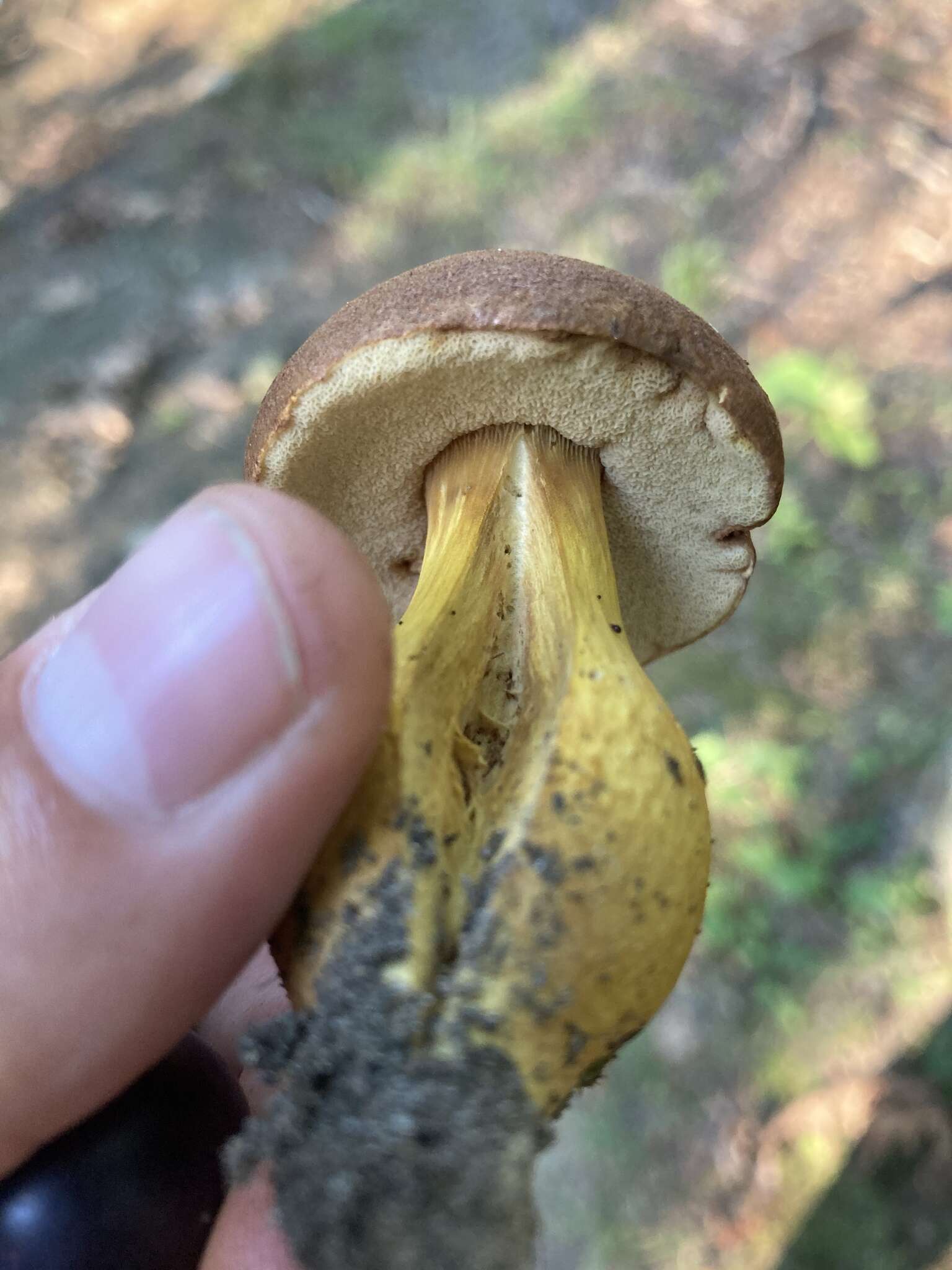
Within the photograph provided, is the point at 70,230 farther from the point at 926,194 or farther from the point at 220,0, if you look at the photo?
the point at 926,194

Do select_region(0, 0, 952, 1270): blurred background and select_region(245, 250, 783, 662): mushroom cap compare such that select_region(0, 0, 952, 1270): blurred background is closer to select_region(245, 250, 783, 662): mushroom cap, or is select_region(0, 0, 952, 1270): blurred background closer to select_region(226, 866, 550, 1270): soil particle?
select_region(245, 250, 783, 662): mushroom cap

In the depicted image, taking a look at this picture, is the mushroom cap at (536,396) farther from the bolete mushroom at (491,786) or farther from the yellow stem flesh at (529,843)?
Result: the yellow stem flesh at (529,843)

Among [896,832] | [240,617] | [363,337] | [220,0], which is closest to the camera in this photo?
[240,617]

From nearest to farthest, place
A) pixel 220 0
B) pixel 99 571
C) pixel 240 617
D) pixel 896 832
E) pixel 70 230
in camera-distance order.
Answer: pixel 240 617 < pixel 896 832 < pixel 99 571 < pixel 70 230 < pixel 220 0

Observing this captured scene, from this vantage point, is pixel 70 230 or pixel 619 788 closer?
pixel 619 788

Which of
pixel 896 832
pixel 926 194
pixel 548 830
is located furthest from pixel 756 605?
pixel 548 830

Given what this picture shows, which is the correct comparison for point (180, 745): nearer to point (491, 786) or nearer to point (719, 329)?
point (491, 786)

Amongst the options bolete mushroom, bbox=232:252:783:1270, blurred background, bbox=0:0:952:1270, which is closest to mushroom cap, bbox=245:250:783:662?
bolete mushroom, bbox=232:252:783:1270
